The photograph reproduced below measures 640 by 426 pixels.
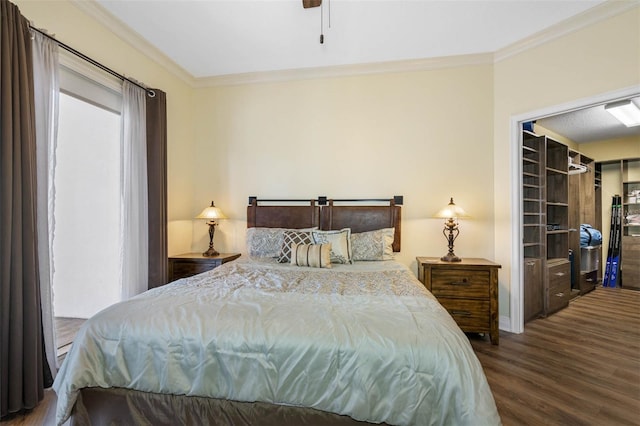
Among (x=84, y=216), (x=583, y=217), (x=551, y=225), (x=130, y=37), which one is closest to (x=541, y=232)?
(x=551, y=225)

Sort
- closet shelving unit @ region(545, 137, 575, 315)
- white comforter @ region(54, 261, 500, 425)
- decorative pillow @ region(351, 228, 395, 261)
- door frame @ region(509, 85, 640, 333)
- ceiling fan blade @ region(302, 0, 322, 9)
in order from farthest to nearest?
closet shelving unit @ region(545, 137, 575, 315) → door frame @ region(509, 85, 640, 333) → decorative pillow @ region(351, 228, 395, 261) → ceiling fan blade @ region(302, 0, 322, 9) → white comforter @ region(54, 261, 500, 425)

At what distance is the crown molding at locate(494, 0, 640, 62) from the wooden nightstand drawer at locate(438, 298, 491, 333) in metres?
2.60

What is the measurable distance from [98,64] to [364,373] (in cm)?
308

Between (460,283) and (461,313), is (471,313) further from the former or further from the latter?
(460,283)

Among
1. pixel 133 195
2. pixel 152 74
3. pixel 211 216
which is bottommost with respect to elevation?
pixel 211 216

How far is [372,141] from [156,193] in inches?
96.3

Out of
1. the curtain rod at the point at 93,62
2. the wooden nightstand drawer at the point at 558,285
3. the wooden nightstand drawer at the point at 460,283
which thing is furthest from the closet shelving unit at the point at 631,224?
the curtain rod at the point at 93,62

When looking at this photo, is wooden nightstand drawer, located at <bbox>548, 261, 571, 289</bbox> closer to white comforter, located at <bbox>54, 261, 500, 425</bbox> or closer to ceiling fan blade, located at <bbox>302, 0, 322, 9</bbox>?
white comforter, located at <bbox>54, 261, 500, 425</bbox>

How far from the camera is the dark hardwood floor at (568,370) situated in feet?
5.81

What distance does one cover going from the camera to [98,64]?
94.2 inches

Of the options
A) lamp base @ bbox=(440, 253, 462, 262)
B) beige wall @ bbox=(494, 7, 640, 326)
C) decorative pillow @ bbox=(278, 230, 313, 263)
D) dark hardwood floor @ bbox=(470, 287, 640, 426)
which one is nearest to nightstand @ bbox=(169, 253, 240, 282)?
decorative pillow @ bbox=(278, 230, 313, 263)

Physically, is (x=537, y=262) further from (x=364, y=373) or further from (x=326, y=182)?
(x=364, y=373)

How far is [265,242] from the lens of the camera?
3.03 m

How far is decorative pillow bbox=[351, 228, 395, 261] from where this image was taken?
2.86 metres
